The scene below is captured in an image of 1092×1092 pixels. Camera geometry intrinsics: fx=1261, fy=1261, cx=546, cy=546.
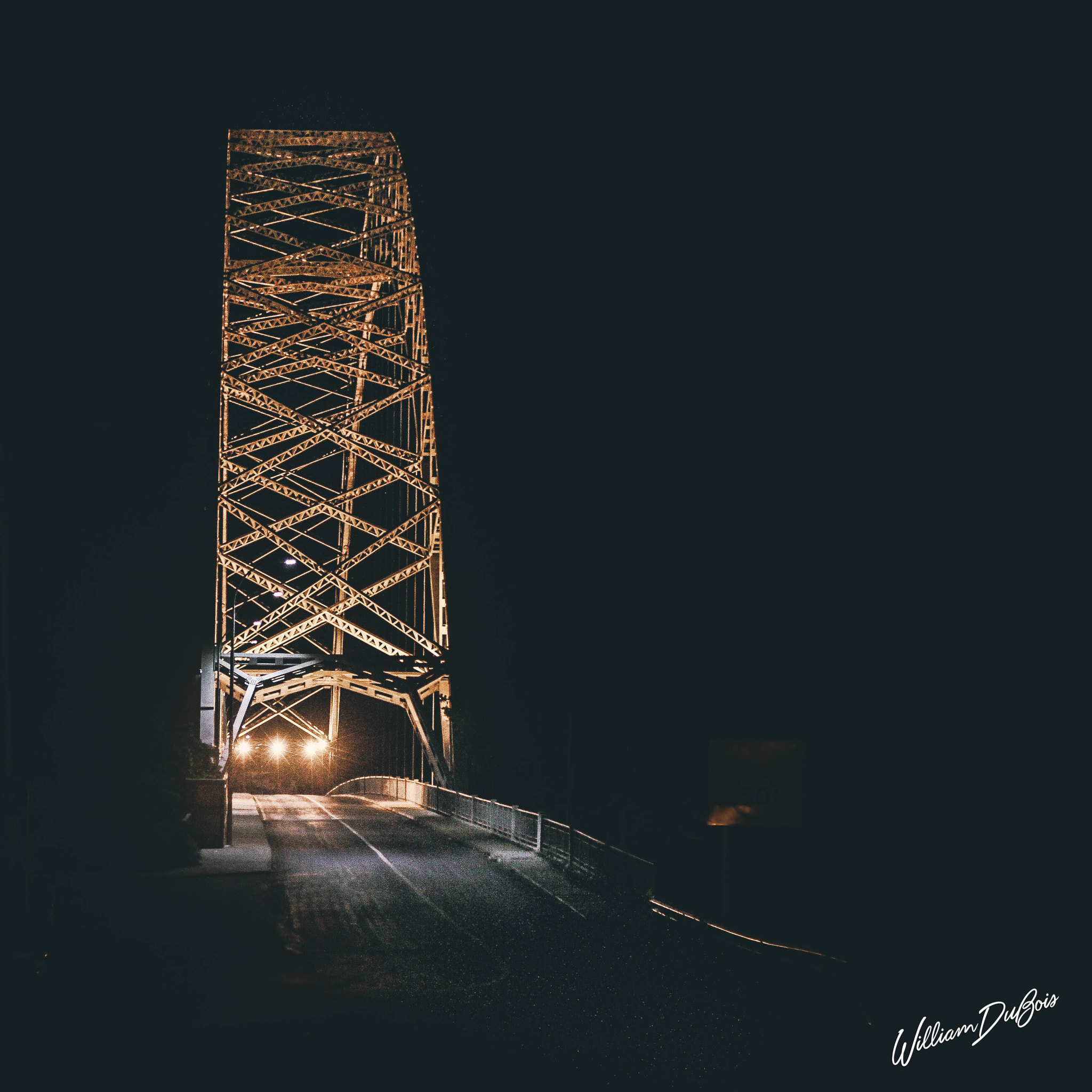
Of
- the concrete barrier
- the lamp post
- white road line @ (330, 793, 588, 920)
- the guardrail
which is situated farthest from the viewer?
the lamp post

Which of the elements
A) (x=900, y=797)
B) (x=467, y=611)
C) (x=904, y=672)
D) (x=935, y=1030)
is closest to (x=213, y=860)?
(x=935, y=1030)

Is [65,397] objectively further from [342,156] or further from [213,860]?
[342,156]

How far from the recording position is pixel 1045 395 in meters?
72.9

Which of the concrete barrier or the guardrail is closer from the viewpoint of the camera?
the guardrail

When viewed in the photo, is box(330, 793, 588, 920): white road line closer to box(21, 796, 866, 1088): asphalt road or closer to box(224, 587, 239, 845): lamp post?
box(21, 796, 866, 1088): asphalt road

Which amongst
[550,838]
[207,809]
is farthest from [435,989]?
[207,809]

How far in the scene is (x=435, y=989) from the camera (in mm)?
12359

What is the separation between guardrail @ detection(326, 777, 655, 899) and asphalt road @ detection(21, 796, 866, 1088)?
599 millimetres

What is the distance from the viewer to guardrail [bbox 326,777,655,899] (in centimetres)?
1898
